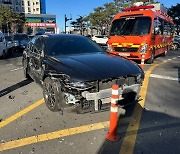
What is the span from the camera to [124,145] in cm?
369

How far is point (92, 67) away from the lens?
15.1 feet

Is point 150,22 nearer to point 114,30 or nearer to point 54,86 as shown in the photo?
point 114,30

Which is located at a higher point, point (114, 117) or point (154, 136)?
point (114, 117)

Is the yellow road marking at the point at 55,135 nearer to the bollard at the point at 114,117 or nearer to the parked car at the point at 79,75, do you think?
the parked car at the point at 79,75

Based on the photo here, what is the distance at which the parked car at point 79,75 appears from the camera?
→ 13.9 feet

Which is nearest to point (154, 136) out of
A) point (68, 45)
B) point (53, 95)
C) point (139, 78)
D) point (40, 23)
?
point (139, 78)

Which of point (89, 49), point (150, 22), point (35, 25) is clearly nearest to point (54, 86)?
point (89, 49)

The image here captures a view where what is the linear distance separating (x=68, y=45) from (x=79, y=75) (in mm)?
1861

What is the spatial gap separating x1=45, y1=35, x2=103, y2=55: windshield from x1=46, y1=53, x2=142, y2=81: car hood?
415mm

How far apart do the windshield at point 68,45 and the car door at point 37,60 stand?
0.26 metres

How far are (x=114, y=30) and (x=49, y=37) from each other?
20.9 ft

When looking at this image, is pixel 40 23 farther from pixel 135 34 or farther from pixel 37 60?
pixel 37 60

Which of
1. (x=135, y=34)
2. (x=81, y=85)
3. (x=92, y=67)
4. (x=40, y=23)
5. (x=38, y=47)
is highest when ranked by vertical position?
(x=40, y=23)

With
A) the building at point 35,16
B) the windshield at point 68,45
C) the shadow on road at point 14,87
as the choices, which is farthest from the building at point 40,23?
the windshield at point 68,45
